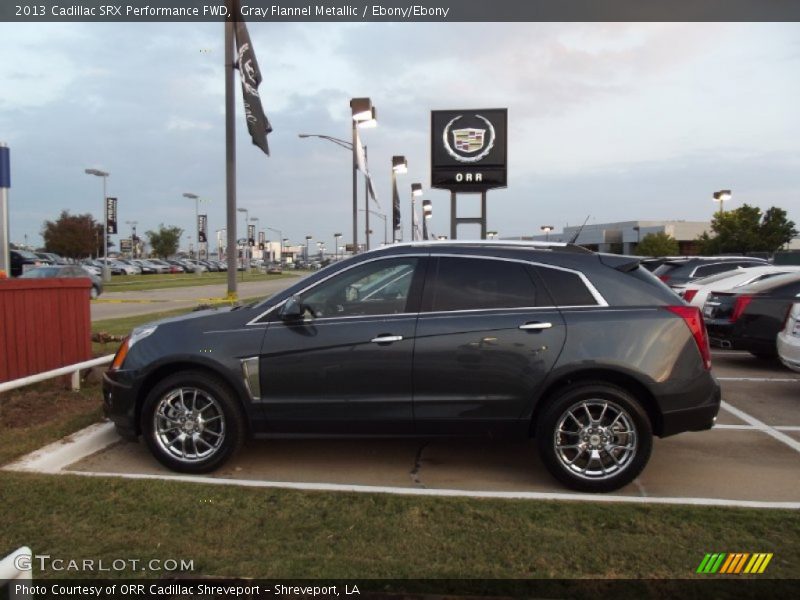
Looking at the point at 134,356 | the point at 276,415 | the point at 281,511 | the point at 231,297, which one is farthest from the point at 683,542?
the point at 231,297

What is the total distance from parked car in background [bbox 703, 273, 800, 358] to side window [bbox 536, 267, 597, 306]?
5.88m

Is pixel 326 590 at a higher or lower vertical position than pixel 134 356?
lower

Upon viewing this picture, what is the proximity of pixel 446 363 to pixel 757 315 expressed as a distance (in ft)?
21.9

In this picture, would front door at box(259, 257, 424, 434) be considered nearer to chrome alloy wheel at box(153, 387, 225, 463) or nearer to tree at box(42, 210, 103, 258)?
chrome alloy wheel at box(153, 387, 225, 463)

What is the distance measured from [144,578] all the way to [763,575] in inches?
121

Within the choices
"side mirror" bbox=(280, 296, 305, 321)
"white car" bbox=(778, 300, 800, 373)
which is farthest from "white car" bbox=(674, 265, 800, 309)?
"side mirror" bbox=(280, 296, 305, 321)

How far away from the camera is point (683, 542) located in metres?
3.54

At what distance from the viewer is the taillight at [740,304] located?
9234 millimetres

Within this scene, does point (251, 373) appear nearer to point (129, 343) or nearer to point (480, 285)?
point (129, 343)

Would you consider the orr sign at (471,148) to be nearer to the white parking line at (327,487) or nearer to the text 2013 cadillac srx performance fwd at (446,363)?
the text 2013 cadillac srx performance fwd at (446,363)

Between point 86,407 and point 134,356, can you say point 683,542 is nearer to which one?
point 134,356

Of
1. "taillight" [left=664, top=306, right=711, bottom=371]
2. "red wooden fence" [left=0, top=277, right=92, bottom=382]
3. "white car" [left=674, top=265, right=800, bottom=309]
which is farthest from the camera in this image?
"white car" [left=674, top=265, right=800, bottom=309]

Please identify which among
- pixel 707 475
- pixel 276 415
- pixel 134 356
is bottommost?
pixel 707 475

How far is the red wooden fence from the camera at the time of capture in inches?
253
